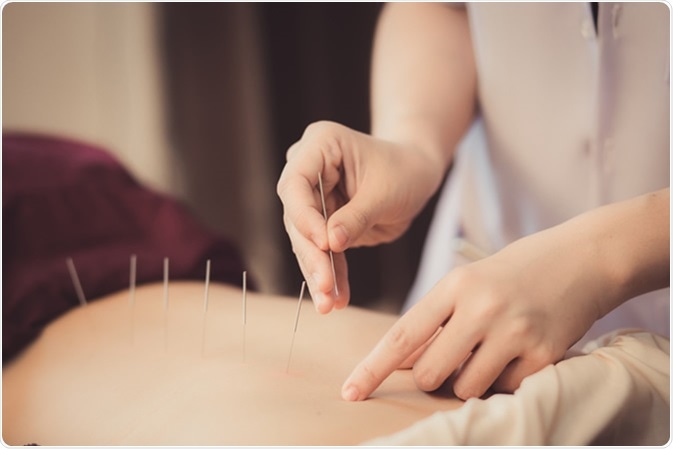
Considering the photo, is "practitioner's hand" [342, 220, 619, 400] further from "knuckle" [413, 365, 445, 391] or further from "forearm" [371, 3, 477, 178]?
"forearm" [371, 3, 477, 178]

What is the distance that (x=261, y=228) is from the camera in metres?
1.09

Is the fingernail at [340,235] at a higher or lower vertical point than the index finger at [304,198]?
lower

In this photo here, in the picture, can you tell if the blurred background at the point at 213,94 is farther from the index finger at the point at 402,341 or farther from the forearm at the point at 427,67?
the index finger at the point at 402,341

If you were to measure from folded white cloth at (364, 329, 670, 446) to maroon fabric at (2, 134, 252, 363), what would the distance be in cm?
65

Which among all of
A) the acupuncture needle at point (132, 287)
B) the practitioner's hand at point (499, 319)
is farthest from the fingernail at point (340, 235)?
the acupuncture needle at point (132, 287)

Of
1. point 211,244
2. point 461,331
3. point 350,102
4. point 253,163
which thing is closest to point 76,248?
point 211,244

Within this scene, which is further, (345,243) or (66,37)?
(66,37)

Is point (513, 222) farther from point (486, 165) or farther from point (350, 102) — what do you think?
point (350, 102)

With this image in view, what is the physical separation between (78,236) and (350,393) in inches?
27.7

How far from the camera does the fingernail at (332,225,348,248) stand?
782 mm

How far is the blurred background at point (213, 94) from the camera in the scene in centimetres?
106

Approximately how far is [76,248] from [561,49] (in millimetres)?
850

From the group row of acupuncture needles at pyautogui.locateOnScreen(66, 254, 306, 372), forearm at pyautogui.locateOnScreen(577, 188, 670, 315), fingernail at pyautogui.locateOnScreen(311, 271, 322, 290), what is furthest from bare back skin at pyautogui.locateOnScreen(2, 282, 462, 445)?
forearm at pyautogui.locateOnScreen(577, 188, 670, 315)

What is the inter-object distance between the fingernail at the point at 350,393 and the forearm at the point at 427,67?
1.36 ft
